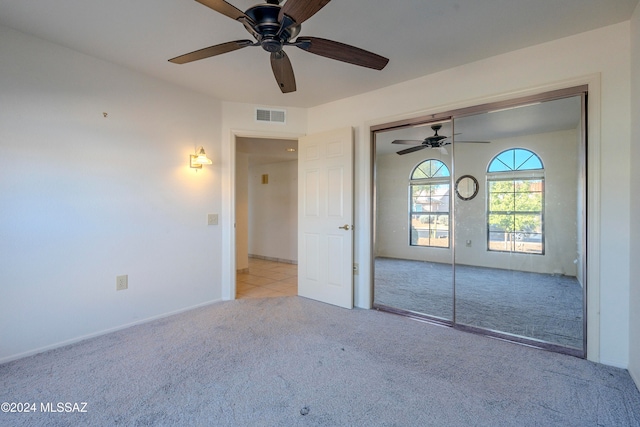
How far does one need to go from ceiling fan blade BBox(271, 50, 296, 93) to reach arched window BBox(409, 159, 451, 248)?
3.17m

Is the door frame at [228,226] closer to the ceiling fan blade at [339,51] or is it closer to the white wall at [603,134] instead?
the ceiling fan blade at [339,51]

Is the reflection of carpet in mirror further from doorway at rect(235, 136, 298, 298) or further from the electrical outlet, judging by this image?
the electrical outlet

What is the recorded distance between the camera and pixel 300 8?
1406mm

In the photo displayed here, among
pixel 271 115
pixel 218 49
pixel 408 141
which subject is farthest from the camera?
pixel 408 141

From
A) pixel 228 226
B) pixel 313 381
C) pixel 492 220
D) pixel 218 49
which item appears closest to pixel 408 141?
pixel 492 220

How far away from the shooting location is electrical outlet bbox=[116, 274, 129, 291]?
9.20 feet

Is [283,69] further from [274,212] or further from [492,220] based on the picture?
[274,212]

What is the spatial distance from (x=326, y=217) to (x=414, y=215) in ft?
6.19

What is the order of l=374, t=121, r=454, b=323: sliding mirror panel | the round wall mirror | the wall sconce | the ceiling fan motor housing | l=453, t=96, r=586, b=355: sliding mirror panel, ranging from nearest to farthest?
the ceiling fan motor housing, l=453, t=96, r=586, b=355: sliding mirror panel, the wall sconce, l=374, t=121, r=454, b=323: sliding mirror panel, the round wall mirror

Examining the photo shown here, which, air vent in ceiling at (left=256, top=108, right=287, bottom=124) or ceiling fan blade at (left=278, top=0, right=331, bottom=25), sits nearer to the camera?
ceiling fan blade at (left=278, top=0, right=331, bottom=25)

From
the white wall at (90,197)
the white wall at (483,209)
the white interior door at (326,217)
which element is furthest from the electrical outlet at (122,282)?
the white wall at (483,209)

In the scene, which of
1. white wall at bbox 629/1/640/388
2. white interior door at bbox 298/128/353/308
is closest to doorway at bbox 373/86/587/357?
white wall at bbox 629/1/640/388

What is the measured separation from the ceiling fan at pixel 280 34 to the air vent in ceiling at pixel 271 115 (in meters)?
1.72

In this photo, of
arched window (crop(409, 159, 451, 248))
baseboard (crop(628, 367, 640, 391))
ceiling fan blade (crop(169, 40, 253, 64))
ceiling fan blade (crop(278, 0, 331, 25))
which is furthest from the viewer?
arched window (crop(409, 159, 451, 248))
